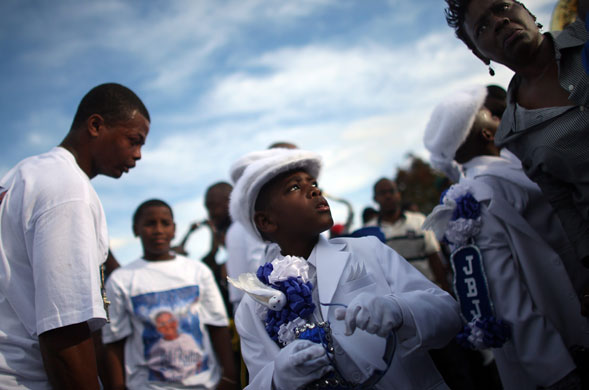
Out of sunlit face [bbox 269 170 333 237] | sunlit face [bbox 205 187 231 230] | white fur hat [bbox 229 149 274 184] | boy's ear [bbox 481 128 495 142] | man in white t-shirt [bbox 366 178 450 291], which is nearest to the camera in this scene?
sunlit face [bbox 269 170 333 237]

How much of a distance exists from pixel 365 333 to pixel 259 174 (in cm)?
111

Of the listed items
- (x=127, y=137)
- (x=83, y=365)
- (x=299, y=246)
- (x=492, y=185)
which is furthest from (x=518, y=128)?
(x=83, y=365)

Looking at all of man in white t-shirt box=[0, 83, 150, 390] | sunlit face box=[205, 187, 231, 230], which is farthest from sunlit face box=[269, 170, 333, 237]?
sunlit face box=[205, 187, 231, 230]

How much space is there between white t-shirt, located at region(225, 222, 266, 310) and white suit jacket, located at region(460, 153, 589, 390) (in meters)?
2.17

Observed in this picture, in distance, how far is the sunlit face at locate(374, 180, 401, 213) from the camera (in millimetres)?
6344

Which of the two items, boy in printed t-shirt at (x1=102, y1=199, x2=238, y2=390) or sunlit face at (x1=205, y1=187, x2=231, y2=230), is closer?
boy in printed t-shirt at (x1=102, y1=199, x2=238, y2=390)

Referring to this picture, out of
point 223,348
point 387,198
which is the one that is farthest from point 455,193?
point 387,198

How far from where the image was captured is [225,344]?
4363 millimetres

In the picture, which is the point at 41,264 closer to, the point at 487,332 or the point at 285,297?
the point at 285,297

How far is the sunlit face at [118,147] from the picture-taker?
2.72 meters

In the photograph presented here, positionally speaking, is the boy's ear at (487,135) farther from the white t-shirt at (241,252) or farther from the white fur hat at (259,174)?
the white t-shirt at (241,252)

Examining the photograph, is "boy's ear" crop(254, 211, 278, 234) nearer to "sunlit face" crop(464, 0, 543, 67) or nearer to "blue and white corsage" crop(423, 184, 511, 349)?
"blue and white corsage" crop(423, 184, 511, 349)

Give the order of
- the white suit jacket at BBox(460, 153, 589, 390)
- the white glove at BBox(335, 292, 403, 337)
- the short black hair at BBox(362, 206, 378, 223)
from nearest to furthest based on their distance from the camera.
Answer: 1. the white glove at BBox(335, 292, 403, 337)
2. the white suit jacket at BBox(460, 153, 589, 390)
3. the short black hair at BBox(362, 206, 378, 223)

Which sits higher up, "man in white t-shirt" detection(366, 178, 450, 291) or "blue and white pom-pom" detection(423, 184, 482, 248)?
"blue and white pom-pom" detection(423, 184, 482, 248)
